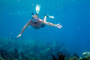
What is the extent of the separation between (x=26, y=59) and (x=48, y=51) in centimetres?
680

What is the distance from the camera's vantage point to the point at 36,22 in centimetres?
740

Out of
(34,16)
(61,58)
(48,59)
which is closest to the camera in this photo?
(61,58)

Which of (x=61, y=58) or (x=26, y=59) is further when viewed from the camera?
(x=26, y=59)

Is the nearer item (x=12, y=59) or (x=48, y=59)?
(x=12, y=59)

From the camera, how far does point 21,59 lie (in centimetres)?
1336

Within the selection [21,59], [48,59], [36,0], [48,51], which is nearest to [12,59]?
[21,59]

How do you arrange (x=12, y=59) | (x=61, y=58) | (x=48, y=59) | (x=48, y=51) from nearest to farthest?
1. (x=61, y=58)
2. (x=12, y=59)
3. (x=48, y=59)
4. (x=48, y=51)

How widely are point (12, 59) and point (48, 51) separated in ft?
29.7

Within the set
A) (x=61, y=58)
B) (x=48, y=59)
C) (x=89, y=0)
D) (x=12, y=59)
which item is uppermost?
(x=89, y=0)

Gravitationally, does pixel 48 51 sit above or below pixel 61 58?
above

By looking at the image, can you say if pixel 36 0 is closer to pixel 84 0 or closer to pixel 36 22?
pixel 84 0

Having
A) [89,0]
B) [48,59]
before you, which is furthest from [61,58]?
[89,0]

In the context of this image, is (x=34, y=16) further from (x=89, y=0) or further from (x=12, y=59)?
(x=89, y=0)

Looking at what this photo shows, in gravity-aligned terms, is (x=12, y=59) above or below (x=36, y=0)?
below
